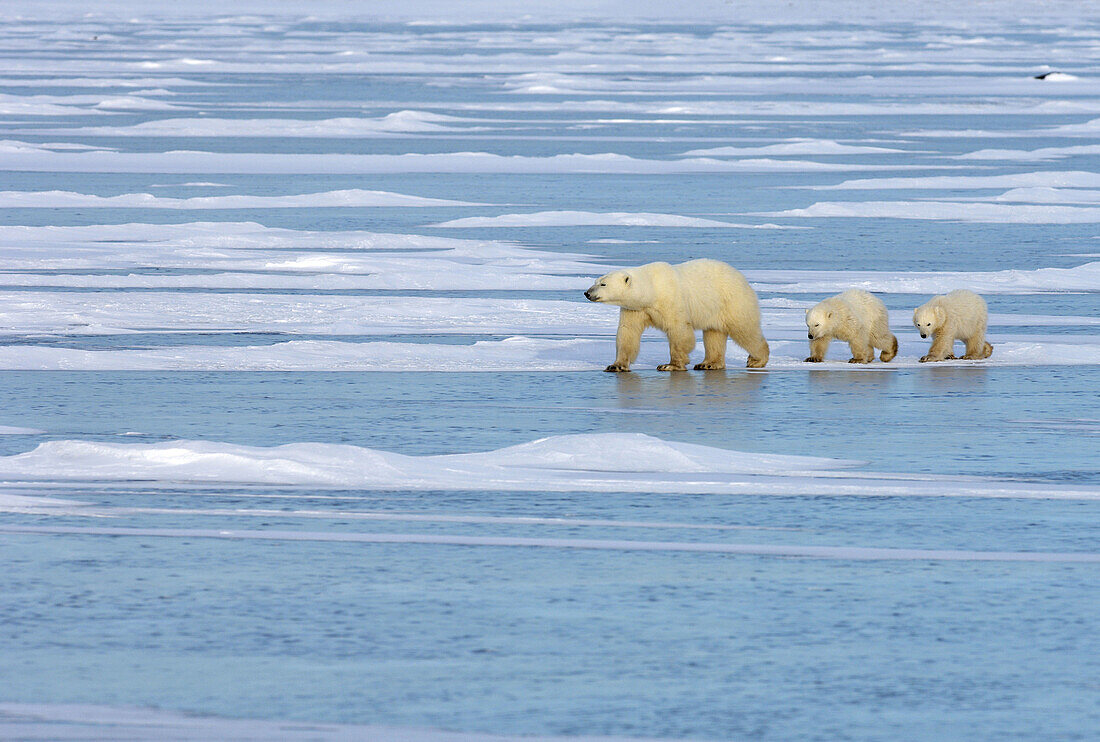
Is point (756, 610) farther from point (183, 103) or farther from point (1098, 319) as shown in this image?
point (183, 103)

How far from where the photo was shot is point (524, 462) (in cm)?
696

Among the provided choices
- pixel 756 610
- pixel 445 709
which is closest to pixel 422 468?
pixel 756 610

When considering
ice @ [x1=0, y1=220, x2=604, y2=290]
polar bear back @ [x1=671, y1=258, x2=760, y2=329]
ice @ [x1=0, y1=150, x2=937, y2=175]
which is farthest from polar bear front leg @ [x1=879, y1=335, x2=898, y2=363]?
ice @ [x1=0, y1=150, x2=937, y2=175]

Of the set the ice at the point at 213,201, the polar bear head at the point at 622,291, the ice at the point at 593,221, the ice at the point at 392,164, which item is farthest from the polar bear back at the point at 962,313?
the ice at the point at 392,164

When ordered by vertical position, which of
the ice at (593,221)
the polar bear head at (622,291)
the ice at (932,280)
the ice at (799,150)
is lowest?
the ice at (932,280)

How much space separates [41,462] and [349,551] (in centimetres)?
170

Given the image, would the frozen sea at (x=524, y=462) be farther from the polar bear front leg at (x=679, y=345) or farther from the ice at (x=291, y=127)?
the ice at (x=291, y=127)

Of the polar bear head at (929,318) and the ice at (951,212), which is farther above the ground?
the ice at (951,212)

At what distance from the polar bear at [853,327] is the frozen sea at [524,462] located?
0.56 ft

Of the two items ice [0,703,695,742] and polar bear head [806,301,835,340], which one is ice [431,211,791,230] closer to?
polar bear head [806,301,835,340]

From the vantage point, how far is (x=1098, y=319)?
1122 centimetres

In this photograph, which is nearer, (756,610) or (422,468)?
(756,610)

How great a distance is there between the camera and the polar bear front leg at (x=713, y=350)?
32.6 ft

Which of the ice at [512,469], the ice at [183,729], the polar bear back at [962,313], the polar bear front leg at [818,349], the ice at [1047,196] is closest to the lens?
the ice at [183,729]
